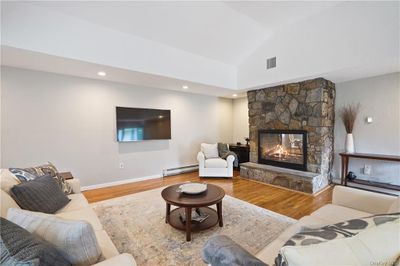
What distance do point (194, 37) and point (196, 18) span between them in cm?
41

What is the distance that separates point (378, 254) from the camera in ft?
2.57

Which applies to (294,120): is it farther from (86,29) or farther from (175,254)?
(86,29)

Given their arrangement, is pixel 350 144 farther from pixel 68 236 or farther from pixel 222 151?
pixel 68 236

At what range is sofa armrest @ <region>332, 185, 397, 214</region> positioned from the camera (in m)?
1.79

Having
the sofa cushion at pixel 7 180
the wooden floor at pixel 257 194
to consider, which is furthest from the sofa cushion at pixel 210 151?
the sofa cushion at pixel 7 180

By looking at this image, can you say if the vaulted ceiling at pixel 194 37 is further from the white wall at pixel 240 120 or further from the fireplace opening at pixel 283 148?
the white wall at pixel 240 120

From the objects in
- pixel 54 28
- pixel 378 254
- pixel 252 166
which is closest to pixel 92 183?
pixel 54 28

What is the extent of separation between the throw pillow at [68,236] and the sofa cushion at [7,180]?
100cm

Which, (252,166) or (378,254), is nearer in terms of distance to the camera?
(378,254)

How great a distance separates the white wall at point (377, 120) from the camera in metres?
3.60

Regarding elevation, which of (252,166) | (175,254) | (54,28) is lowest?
(175,254)

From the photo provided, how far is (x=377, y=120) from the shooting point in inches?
149

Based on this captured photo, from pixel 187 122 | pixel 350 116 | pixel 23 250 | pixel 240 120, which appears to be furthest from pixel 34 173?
pixel 240 120

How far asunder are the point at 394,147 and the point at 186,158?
4427 millimetres
